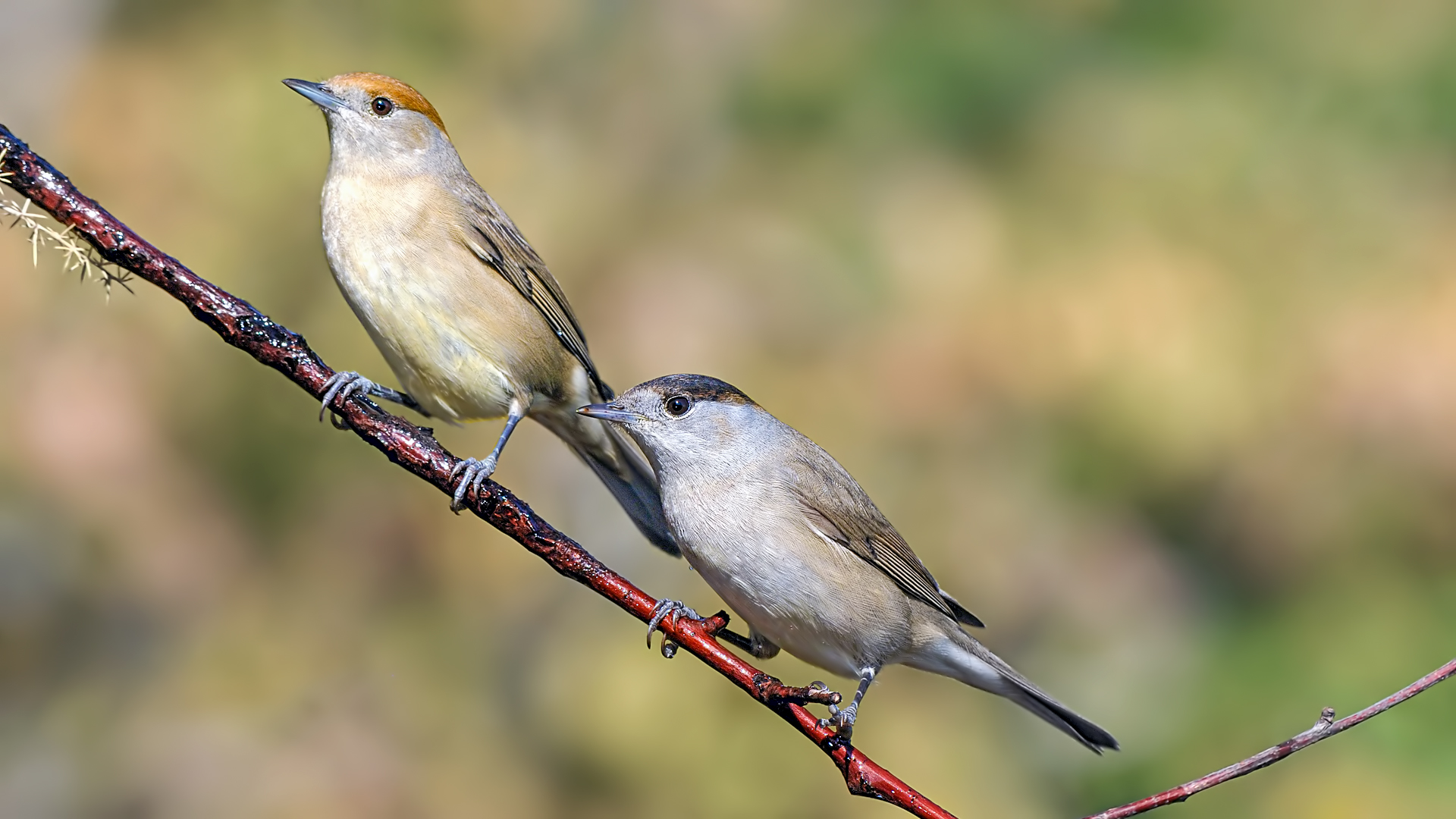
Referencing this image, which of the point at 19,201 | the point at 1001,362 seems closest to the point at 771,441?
the point at 19,201

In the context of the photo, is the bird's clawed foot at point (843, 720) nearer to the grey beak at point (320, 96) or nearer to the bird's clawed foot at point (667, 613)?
the bird's clawed foot at point (667, 613)

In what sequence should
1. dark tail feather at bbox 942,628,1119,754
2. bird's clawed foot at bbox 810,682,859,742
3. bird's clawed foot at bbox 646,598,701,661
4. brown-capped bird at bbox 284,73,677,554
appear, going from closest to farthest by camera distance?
bird's clawed foot at bbox 646,598,701,661 < bird's clawed foot at bbox 810,682,859,742 < dark tail feather at bbox 942,628,1119,754 < brown-capped bird at bbox 284,73,677,554

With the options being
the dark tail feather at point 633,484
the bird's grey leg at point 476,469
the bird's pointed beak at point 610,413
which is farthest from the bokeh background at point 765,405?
the bird's pointed beak at point 610,413

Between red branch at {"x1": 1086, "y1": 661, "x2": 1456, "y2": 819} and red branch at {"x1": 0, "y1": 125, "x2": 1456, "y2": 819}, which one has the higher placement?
red branch at {"x1": 1086, "y1": 661, "x2": 1456, "y2": 819}

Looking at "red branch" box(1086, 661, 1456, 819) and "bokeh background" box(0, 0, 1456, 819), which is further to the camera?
"bokeh background" box(0, 0, 1456, 819)

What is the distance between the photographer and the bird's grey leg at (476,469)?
87.7 inches

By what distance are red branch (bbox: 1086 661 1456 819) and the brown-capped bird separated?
160 centimetres

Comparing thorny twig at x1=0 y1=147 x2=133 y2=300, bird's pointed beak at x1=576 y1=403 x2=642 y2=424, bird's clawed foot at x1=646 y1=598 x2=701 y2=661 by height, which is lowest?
thorny twig at x1=0 y1=147 x2=133 y2=300

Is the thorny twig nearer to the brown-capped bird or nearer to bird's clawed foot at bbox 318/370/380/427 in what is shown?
bird's clawed foot at bbox 318/370/380/427

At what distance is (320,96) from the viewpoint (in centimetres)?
356

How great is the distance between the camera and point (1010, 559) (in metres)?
6.27

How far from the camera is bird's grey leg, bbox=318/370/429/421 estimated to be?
224 cm

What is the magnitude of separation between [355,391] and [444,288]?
0.65 meters

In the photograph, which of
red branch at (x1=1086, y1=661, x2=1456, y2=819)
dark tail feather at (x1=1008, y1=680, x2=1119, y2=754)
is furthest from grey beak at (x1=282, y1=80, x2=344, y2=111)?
red branch at (x1=1086, y1=661, x2=1456, y2=819)
